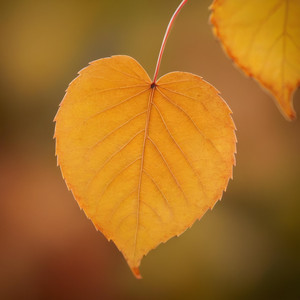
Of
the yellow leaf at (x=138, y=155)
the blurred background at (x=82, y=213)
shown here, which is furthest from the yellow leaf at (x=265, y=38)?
the blurred background at (x=82, y=213)

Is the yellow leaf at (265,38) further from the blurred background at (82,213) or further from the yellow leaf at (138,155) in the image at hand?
the blurred background at (82,213)

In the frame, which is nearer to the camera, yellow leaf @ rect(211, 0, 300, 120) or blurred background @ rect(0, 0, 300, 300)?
yellow leaf @ rect(211, 0, 300, 120)

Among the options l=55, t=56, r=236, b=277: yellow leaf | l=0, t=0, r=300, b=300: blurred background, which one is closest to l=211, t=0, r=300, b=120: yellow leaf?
l=55, t=56, r=236, b=277: yellow leaf

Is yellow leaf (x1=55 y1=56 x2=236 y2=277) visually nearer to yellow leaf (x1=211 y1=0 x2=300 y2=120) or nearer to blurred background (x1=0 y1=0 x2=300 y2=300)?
yellow leaf (x1=211 y1=0 x2=300 y2=120)

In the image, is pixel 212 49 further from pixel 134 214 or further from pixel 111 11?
pixel 134 214

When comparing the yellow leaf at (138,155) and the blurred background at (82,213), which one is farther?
the blurred background at (82,213)
